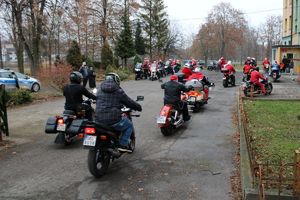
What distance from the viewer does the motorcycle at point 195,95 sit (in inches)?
523

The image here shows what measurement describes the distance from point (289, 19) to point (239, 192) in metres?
47.6

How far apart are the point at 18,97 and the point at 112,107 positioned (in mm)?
10681

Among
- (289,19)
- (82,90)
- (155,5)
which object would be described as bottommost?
(82,90)

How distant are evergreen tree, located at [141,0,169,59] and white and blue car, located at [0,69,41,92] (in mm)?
39982

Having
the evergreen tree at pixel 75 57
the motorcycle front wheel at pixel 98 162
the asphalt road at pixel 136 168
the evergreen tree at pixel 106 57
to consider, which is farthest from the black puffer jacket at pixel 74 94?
the evergreen tree at pixel 106 57

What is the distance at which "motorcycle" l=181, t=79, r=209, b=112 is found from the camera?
43.6 feet

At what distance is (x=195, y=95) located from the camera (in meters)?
13.3

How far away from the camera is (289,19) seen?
4881 centimetres

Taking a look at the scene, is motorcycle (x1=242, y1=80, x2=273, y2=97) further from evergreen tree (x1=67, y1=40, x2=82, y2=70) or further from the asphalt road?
evergreen tree (x1=67, y1=40, x2=82, y2=70)

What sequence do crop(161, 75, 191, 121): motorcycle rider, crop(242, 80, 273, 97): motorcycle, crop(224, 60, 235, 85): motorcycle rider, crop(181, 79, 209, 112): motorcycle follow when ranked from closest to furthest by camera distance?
1. crop(161, 75, 191, 121): motorcycle rider
2. crop(181, 79, 209, 112): motorcycle
3. crop(242, 80, 273, 97): motorcycle
4. crop(224, 60, 235, 85): motorcycle rider

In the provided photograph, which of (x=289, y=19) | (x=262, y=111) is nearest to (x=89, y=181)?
(x=262, y=111)

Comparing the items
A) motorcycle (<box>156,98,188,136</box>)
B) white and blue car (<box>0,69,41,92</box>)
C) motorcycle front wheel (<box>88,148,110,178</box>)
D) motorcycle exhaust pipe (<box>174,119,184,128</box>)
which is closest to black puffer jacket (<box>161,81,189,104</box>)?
motorcycle (<box>156,98,188,136</box>)

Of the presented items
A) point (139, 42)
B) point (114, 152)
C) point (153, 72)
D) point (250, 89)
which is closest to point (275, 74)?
point (153, 72)

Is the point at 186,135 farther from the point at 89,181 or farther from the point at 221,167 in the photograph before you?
the point at 89,181
